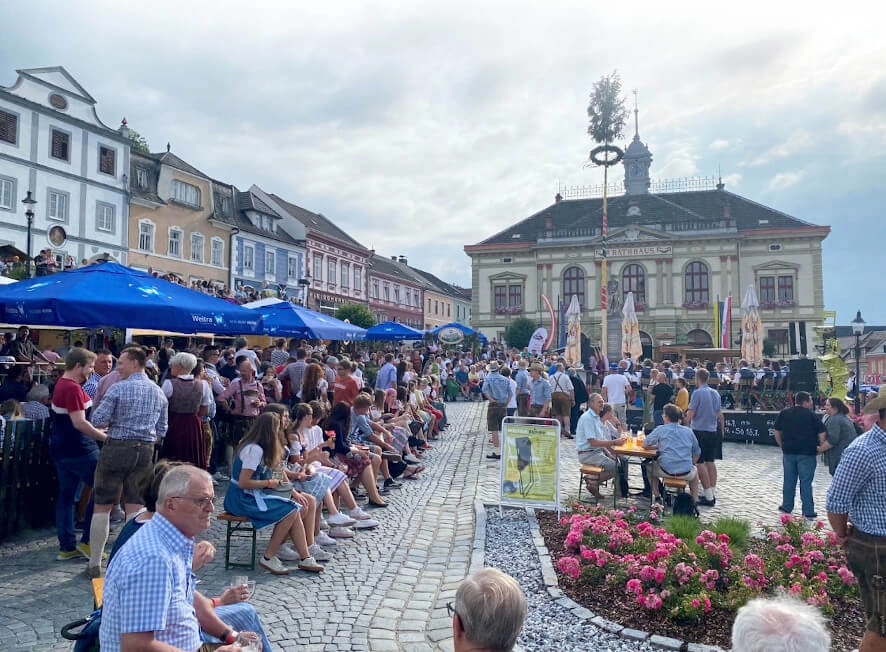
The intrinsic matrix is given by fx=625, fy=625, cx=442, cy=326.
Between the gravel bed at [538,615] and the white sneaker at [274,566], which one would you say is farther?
the white sneaker at [274,566]

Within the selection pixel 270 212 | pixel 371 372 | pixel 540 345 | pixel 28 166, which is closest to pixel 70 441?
pixel 371 372

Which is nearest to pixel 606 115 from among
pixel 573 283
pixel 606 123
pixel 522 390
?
pixel 606 123

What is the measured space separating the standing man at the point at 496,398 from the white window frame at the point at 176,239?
26.2 m

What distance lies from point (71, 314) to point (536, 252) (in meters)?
47.8

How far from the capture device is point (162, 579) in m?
2.51

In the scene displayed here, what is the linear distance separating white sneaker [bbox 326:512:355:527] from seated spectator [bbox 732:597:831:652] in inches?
215

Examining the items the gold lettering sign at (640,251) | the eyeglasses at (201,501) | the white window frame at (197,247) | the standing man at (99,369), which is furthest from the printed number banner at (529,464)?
the gold lettering sign at (640,251)

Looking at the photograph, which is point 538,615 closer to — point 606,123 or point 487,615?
point 487,615

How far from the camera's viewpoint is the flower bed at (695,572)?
14.8 ft

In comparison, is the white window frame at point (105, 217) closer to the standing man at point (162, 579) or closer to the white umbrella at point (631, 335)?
the white umbrella at point (631, 335)

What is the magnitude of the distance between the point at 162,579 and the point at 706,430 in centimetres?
826

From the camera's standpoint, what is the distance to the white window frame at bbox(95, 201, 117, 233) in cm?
2897

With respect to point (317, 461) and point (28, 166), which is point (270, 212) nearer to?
point (28, 166)

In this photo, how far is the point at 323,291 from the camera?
46.8m
